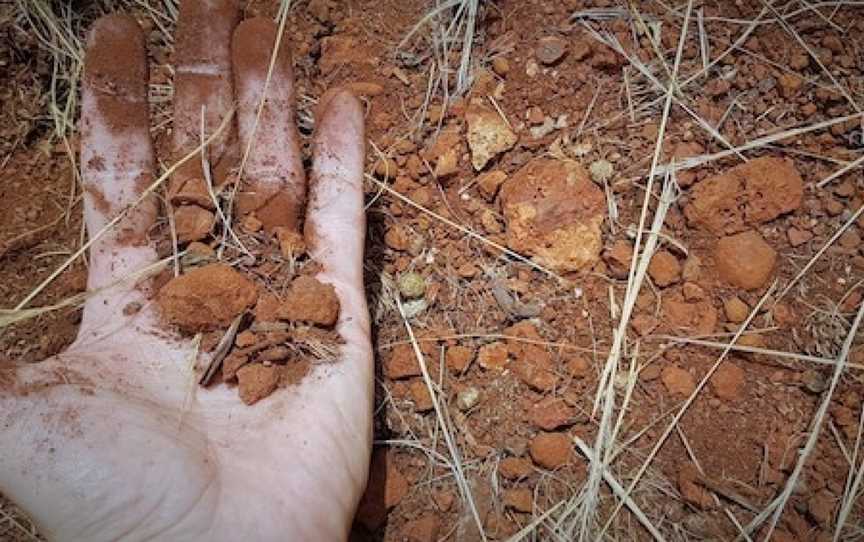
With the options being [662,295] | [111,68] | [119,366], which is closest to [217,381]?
[119,366]

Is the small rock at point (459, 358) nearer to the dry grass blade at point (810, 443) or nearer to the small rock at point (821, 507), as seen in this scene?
the dry grass blade at point (810, 443)

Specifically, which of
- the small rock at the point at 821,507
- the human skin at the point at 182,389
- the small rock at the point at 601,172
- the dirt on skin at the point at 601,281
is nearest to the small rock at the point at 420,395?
the dirt on skin at the point at 601,281

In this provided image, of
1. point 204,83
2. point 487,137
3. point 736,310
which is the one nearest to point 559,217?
point 487,137

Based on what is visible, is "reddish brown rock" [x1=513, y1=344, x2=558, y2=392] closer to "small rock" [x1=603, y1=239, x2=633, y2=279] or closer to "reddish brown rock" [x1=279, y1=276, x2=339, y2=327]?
"small rock" [x1=603, y1=239, x2=633, y2=279]

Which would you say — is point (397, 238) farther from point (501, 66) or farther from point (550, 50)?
point (550, 50)

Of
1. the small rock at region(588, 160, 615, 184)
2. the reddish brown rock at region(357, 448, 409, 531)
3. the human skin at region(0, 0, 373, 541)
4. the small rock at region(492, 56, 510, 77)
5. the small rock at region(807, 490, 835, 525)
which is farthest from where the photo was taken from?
the small rock at region(492, 56, 510, 77)

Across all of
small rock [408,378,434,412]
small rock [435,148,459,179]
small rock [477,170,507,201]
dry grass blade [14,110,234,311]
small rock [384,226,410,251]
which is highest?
dry grass blade [14,110,234,311]

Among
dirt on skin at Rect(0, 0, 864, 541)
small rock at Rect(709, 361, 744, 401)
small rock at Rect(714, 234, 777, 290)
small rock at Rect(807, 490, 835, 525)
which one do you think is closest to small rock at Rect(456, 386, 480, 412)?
dirt on skin at Rect(0, 0, 864, 541)
